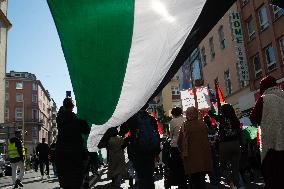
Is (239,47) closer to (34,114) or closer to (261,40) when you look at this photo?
(261,40)

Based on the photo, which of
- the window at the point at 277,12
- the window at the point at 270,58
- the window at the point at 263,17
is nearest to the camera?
the window at the point at 277,12

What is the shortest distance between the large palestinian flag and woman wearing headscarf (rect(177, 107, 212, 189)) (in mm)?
2129

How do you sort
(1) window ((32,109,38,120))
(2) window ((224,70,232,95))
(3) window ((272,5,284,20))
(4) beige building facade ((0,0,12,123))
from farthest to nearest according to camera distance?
(1) window ((32,109,38,120)) → (4) beige building facade ((0,0,12,123)) → (2) window ((224,70,232,95)) → (3) window ((272,5,284,20))

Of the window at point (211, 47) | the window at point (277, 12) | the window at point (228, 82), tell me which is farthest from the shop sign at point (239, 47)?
the window at point (211, 47)

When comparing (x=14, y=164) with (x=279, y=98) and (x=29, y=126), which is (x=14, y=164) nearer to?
(x=279, y=98)

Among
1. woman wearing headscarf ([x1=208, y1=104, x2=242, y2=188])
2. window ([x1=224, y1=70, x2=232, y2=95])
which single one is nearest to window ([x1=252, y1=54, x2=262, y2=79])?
window ([x1=224, y1=70, x2=232, y2=95])

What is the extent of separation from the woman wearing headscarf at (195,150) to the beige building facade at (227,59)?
19.3 m

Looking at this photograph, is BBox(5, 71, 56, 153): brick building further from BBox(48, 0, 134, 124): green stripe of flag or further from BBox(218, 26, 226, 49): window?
BBox(48, 0, 134, 124): green stripe of flag

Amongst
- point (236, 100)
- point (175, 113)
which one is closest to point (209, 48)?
point (236, 100)

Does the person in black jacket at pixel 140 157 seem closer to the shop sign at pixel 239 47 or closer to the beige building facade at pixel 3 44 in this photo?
the shop sign at pixel 239 47

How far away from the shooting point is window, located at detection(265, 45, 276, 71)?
2284 cm

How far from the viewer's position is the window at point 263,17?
23775 millimetres

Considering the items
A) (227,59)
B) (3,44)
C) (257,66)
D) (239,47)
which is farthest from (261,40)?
(3,44)

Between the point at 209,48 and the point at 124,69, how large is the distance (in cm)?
2935
